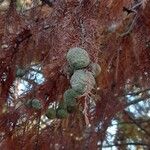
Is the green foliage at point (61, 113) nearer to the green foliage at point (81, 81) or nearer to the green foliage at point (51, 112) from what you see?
the green foliage at point (51, 112)

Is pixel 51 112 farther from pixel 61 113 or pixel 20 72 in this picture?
pixel 20 72

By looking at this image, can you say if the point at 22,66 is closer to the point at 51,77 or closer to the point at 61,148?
the point at 51,77

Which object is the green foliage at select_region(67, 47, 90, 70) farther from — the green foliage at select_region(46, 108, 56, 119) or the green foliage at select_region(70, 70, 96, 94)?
the green foliage at select_region(46, 108, 56, 119)

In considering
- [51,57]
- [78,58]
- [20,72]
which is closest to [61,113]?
[51,57]

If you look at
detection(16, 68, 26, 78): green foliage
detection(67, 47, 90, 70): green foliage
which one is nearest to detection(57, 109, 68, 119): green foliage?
detection(16, 68, 26, 78): green foliage

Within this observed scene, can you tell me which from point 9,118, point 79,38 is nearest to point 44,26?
point 9,118

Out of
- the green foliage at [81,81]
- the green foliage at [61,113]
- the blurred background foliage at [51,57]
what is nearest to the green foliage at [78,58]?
the green foliage at [81,81]
